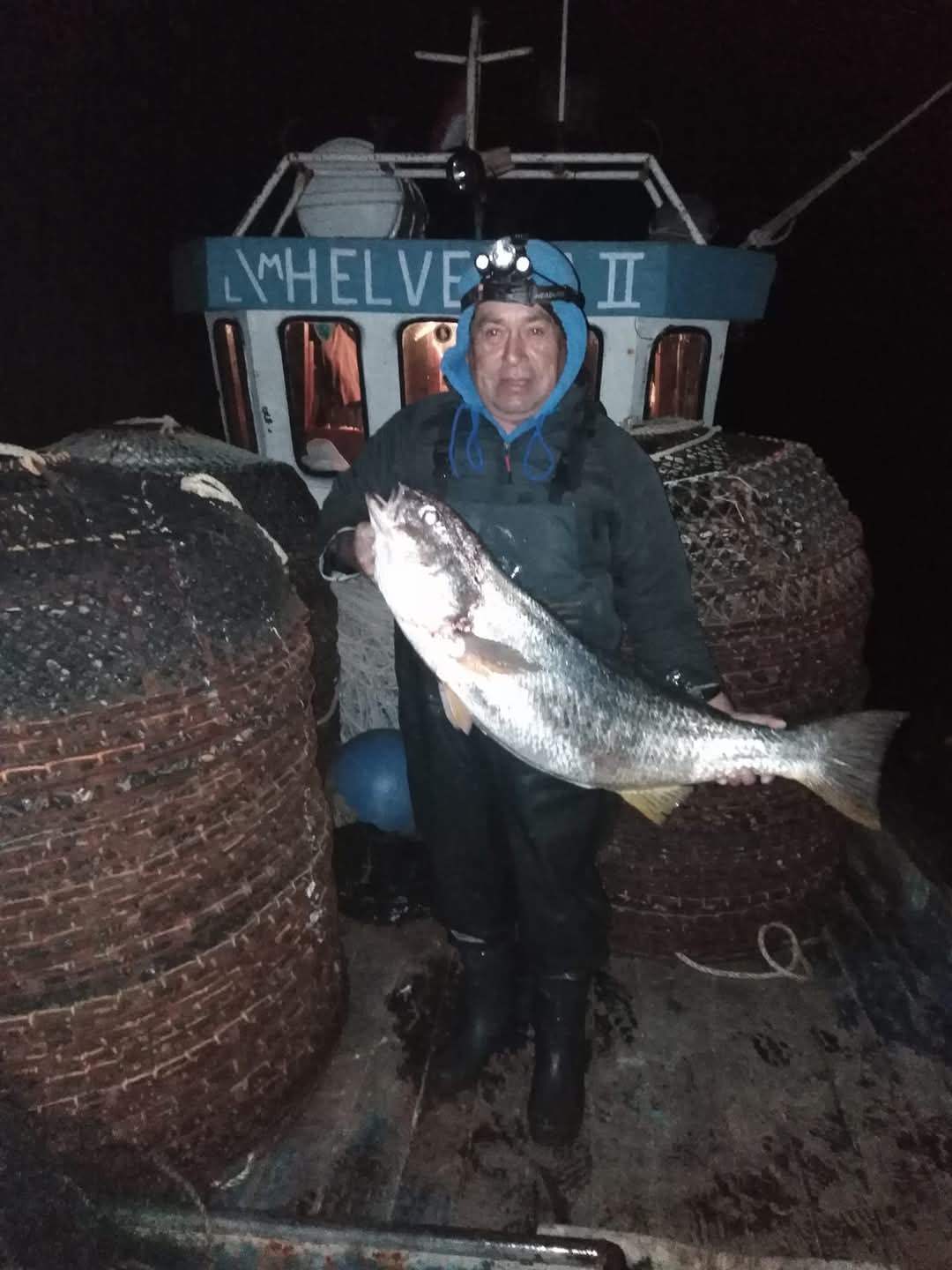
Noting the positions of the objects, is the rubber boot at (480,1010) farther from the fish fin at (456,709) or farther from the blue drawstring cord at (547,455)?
the blue drawstring cord at (547,455)

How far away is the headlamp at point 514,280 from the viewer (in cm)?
266

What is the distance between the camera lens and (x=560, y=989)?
3203 mm

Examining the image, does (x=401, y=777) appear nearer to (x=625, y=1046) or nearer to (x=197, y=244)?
(x=625, y=1046)

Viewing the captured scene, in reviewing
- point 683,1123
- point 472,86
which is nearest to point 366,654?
point 683,1123

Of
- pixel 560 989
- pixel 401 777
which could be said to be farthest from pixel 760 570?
pixel 401 777

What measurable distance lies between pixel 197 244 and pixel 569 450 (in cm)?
→ 378

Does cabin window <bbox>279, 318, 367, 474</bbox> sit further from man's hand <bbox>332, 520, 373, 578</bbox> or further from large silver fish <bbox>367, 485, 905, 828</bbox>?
large silver fish <bbox>367, 485, 905, 828</bbox>

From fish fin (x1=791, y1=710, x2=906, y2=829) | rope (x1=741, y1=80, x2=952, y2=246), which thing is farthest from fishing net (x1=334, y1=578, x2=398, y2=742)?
rope (x1=741, y1=80, x2=952, y2=246)

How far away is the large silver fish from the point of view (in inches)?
97.2

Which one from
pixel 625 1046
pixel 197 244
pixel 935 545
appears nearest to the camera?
pixel 625 1046

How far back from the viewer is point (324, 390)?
5625 millimetres

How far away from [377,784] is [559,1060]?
1.77 meters

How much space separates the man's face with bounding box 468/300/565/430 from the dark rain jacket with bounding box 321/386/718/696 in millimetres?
89

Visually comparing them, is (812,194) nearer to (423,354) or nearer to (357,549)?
(423,354)
